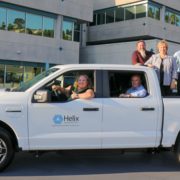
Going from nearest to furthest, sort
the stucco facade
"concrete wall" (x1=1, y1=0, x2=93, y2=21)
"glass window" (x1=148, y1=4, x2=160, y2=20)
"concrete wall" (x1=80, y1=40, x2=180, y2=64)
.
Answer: the stucco facade → "concrete wall" (x1=1, y1=0, x2=93, y2=21) → "concrete wall" (x1=80, y1=40, x2=180, y2=64) → "glass window" (x1=148, y1=4, x2=160, y2=20)

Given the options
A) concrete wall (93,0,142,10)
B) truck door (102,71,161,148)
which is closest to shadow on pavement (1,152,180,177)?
truck door (102,71,161,148)

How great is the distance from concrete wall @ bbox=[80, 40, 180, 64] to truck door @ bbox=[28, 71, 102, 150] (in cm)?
3163

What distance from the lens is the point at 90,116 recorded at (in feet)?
22.0

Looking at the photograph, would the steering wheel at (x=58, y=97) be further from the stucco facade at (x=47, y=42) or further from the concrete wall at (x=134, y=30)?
the concrete wall at (x=134, y=30)

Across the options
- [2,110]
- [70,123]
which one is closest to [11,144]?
[2,110]

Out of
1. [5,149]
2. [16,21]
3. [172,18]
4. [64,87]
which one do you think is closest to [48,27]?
[16,21]

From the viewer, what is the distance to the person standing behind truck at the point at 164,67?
7812mm

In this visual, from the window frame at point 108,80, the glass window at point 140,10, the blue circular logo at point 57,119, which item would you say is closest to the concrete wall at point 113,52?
the glass window at point 140,10

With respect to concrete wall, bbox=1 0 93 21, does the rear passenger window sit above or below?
below

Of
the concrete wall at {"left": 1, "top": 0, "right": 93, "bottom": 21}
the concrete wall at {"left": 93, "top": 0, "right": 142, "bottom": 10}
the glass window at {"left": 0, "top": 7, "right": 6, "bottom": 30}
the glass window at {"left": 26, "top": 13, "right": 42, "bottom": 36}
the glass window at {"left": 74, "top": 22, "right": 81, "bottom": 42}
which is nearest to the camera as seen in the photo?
the glass window at {"left": 0, "top": 7, "right": 6, "bottom": 30}

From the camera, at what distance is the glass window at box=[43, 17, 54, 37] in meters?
35.5

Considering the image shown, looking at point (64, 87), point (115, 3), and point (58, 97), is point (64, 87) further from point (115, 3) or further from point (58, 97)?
point (115, 3)

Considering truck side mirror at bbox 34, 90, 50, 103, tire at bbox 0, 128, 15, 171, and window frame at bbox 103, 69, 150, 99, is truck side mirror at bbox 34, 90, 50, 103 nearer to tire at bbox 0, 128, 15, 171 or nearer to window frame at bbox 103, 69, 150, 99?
tire at bbox 0, 128, 15, 171

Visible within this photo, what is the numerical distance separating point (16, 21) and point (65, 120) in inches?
1096
